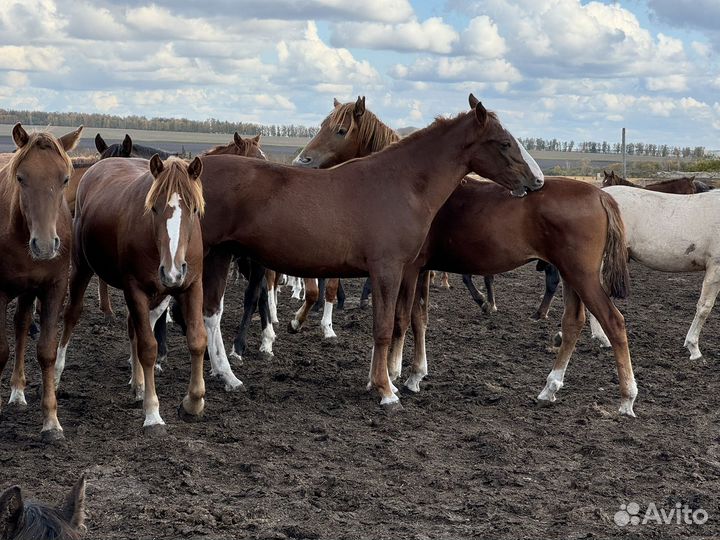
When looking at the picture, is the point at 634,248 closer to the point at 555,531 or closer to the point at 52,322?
the point at 555,531

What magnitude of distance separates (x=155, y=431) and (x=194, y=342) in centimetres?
66

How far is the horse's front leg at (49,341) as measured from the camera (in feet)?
19.5

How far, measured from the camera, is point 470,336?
388 inches

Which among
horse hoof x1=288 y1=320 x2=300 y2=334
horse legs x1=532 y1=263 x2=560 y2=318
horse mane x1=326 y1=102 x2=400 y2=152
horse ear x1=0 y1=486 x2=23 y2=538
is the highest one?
horse mane x1=326 y1=102 x2=400 y2=152

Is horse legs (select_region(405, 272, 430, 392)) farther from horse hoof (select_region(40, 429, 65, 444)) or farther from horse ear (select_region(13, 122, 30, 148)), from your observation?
horse ear (select_region(13, 122, 30, 148))

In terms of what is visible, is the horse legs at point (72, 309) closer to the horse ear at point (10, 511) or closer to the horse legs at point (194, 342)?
the horse legs at point (194, 342)

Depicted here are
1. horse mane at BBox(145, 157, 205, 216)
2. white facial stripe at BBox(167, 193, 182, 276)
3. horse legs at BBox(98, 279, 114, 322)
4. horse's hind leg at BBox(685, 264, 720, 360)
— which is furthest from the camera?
horse legs at BBox(98, 279, 114, 322)

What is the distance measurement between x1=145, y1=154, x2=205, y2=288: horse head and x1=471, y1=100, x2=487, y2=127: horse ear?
2.46 m

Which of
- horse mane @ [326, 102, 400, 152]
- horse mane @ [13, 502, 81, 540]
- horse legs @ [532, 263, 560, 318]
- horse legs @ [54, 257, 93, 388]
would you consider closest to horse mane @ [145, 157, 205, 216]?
horse legs @ [54, 257, 93, 388]

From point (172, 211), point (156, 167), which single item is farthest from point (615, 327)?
point (156, 167)

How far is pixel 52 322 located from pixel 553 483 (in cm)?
349

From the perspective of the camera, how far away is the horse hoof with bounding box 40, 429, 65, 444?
5.82 metres

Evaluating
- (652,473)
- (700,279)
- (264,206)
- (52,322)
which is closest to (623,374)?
(652,473)

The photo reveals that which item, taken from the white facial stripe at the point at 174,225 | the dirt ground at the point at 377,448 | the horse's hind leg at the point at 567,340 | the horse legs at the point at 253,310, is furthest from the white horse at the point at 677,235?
the white facial stripe at the point at 174,225
